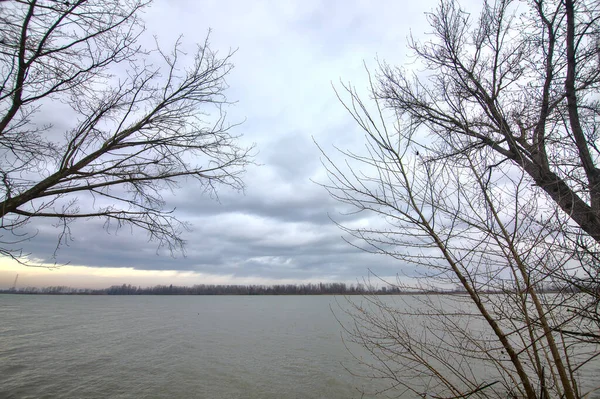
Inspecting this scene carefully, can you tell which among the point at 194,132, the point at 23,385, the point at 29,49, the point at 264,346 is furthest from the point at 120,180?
the point at 264,346

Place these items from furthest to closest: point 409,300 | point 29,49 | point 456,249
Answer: point 409,300 → point 29,49 → point 456,249

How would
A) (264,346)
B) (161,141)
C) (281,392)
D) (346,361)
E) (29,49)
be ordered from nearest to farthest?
(29,49) < (161,141) < (281,392) < (346,361) < (264,346)

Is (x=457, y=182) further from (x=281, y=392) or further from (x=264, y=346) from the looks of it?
(x=264, y=346)

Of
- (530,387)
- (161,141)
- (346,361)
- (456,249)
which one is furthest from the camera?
(346,361)

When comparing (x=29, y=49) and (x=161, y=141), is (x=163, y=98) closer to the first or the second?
(x=161, y=141)

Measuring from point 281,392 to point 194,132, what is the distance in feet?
29.4

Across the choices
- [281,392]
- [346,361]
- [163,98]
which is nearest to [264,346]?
[346,361]

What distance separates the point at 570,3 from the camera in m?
5.02

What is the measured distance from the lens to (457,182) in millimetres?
2670

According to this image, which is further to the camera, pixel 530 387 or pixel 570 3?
pixel 570 3

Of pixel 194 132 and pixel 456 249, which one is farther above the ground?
pixel 194 132

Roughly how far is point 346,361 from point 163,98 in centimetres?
1435

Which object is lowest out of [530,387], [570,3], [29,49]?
[530,387]

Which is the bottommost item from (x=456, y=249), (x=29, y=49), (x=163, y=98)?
(x=456, y=249)
